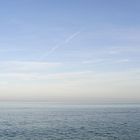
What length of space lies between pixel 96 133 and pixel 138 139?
9892 millimetres

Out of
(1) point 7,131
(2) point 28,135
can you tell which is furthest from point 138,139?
(1) point 7,131

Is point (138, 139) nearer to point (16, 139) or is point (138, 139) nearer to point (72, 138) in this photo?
point (72, 138)

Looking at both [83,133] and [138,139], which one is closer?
[138,139]

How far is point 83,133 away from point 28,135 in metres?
11.5

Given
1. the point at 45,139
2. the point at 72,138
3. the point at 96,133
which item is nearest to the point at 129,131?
Answer: the point at 96,133

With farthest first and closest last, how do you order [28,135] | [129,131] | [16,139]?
[129,131] → [28,135] → [16,139]

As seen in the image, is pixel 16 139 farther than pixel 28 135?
No

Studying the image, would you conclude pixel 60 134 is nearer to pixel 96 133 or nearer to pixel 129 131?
pixel 96 133

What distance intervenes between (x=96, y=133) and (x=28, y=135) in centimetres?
1410

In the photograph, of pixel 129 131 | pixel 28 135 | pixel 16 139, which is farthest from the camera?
pixel 129 131

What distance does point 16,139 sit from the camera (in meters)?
53.4

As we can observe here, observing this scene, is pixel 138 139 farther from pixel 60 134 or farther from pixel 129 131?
pixel 60 134

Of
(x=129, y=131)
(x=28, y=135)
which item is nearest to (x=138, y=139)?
(x=129, y=131)

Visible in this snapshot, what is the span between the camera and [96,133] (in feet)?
199
